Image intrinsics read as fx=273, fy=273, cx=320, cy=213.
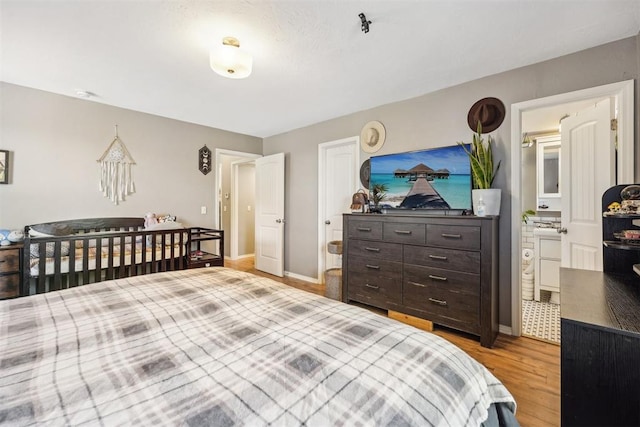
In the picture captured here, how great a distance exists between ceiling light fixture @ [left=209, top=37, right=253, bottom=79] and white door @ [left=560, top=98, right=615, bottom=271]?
9.46 ft

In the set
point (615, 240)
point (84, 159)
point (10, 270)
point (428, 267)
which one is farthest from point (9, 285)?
point (615, 240)

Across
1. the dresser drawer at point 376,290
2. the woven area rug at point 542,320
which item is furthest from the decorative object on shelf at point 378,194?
the woven area rug at point 542,320

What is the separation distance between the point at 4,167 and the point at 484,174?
15.5ft

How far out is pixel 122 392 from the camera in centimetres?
70

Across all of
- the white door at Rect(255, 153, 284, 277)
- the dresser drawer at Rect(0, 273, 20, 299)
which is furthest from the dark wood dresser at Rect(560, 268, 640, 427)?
the dresser drawer at Rect(0, 273, 20, 299)

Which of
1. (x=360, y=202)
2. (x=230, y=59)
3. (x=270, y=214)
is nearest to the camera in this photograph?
(x=230, y=59)

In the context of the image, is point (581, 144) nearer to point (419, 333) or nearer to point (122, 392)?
point (419, 333)

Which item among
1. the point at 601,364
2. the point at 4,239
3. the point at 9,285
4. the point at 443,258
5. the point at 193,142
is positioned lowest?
the point at 9,285

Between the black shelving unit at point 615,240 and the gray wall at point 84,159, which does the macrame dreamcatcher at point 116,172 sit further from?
the black shelving unit at point 615,240

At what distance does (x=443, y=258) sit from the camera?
8.03 feet

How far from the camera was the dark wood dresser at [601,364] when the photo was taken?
93cm

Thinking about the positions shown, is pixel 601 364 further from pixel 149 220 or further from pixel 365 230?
pixel 149 220

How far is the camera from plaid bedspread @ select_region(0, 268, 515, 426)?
0.64 m

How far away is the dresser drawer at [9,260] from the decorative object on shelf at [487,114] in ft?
14.3
